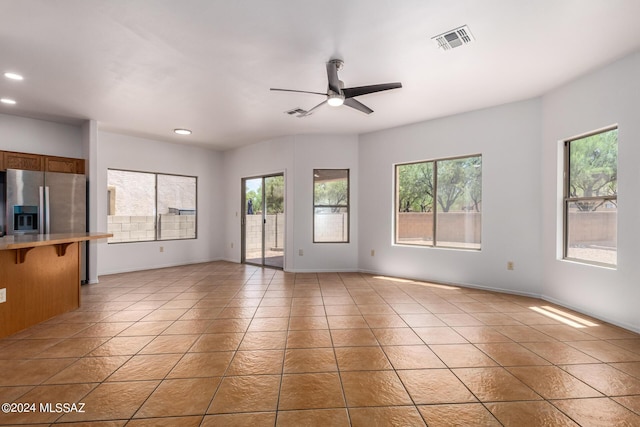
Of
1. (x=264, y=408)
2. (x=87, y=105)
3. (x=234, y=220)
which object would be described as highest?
(x=87, y=105)

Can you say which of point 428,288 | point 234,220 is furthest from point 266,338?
point 234,220

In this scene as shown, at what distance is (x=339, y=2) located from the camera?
218 centimetres

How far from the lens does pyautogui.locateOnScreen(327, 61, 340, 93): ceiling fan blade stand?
2.91 metres

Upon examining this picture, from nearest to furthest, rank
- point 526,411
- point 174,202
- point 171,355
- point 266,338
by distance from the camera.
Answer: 1. point 526,411
2. point 171,355
3. point 266,338
4. point 174,202

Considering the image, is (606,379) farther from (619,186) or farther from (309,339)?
(309,339)

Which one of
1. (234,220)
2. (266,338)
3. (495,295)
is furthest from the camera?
(234,220)

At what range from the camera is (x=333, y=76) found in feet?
9.55

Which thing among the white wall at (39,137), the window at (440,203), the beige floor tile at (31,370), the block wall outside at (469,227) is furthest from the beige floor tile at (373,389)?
the white wall at (39,137)

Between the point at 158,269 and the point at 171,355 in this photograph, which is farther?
the point at 158,269

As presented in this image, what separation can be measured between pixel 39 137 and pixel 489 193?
23.3 ft

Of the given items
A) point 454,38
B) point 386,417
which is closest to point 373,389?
point 386,417

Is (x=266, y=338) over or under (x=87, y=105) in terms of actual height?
under

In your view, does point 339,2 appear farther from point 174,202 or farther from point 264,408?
point 174,202

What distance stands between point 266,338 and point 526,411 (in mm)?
1963
